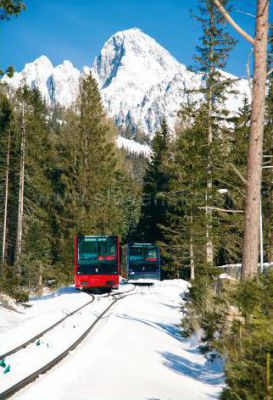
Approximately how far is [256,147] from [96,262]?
54.8ft

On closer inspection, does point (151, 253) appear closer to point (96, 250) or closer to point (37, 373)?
point (96, 250)

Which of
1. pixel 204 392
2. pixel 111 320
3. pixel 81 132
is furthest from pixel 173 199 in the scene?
pixel 204 392

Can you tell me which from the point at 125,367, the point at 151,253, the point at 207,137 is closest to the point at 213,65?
the point at 207,137

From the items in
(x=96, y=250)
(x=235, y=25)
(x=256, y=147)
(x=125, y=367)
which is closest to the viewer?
(x=125, y=367)

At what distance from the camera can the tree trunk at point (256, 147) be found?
8977mm

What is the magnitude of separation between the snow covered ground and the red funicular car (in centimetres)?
1089

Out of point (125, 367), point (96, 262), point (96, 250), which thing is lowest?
point (125, 367)

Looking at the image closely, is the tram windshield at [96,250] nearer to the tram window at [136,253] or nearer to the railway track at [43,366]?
the tram window at [136,253]

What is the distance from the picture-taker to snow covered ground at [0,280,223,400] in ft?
20.5

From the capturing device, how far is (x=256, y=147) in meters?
9.09

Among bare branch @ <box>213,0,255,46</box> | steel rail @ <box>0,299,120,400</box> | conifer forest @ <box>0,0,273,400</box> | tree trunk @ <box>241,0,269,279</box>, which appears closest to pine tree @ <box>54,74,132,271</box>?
conifer forest @ <box>0,0,273,400</box>

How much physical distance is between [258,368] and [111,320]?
340 inches

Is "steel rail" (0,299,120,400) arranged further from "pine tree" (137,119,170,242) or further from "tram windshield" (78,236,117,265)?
"pine tree" (137,119,170,242)

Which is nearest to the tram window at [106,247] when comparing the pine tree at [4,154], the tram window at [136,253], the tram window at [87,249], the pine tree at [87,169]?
the tram window at [87,249]
